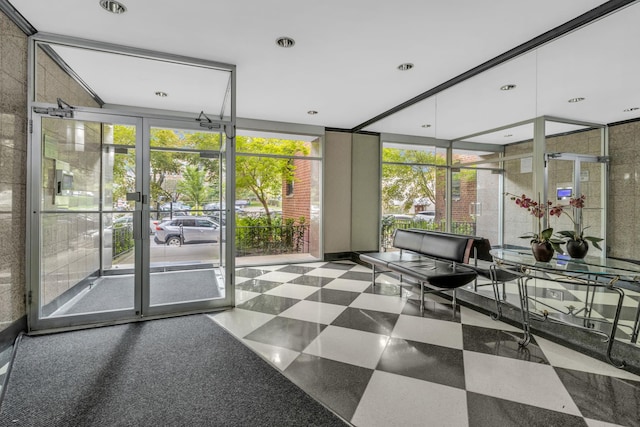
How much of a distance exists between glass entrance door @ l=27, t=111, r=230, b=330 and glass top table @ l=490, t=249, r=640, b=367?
121 inches

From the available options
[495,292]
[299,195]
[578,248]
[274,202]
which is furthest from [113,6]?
[299,195]

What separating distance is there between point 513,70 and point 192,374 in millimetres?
4449

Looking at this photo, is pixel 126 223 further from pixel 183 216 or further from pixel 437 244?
pixel 437 244

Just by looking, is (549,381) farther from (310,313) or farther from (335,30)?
(335,30)

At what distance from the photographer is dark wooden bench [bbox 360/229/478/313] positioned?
3246 millimetres

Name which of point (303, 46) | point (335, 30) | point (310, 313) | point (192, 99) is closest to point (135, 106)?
point (192, 99)

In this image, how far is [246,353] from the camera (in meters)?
2.51

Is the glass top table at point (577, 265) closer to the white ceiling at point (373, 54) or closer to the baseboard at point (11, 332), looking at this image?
the white ceiling at point (373, 54)

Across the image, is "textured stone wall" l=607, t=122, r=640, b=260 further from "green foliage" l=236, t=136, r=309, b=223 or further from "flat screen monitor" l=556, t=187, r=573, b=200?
"green foliage" l=236, t=136, r=309, b=223

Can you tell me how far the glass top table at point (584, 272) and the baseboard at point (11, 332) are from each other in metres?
4.40

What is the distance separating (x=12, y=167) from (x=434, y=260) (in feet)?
15.0

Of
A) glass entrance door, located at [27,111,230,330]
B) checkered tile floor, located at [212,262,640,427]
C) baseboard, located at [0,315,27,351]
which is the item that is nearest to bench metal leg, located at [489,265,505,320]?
checkered tile floor, located at [212,262,640,427]

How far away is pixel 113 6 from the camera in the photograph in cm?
254

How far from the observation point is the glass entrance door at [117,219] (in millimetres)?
3008
